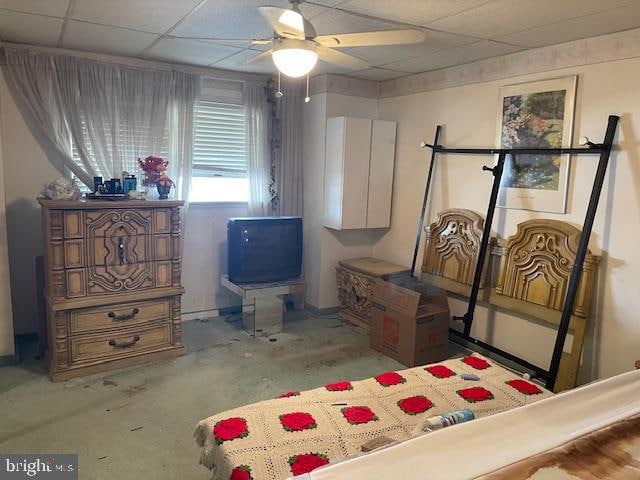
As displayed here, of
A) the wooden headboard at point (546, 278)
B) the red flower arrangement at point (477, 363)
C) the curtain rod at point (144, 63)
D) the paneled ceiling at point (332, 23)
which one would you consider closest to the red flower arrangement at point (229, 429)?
the red flower arrangement at point (477, 363)

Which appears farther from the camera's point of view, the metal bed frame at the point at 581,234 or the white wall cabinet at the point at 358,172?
the white wall cabinet at the point at 358,172

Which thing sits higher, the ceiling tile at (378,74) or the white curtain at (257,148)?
the ceiling tile at (378,74)

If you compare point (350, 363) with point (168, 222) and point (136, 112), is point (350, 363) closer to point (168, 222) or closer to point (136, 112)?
point (168, 222)

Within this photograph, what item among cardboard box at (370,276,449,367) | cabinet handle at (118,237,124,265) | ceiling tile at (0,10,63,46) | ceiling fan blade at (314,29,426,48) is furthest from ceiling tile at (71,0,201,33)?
cardboard box at (370,276,449,367)

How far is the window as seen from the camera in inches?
172

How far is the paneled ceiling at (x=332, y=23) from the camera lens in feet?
8.09

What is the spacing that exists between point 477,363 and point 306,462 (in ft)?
3.90

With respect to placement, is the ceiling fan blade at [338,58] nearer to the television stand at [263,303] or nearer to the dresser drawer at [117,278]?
the dresser drawer at [117,278]

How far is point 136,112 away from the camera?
3.95m

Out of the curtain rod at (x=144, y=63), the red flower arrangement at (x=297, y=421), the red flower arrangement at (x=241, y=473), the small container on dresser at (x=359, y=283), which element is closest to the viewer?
the red flower arrangement at (x=241, y=473)

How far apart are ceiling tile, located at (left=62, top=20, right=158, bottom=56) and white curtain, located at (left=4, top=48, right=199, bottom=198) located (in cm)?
18

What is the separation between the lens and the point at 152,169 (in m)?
3.74

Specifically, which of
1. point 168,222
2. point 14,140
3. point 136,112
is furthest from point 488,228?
point 14,140

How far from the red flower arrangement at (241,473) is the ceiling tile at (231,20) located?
199cm
